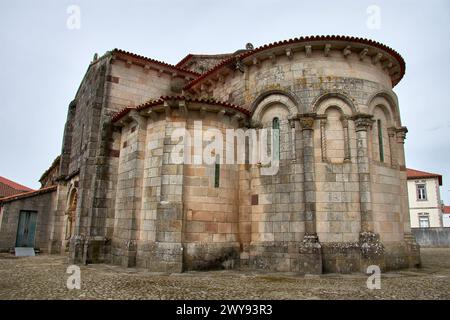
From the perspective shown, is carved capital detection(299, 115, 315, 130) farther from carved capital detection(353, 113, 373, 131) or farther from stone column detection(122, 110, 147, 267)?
stone column detection(122, 110, 147, 267)

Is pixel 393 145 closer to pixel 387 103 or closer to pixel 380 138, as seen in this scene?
pixel 380 138

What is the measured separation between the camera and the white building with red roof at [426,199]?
110 ft

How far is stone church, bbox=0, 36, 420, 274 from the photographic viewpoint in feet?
30.5

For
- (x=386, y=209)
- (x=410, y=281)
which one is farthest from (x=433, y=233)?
(x=410, y=281)

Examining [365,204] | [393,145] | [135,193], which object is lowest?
[365,204]

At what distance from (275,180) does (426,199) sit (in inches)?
1213

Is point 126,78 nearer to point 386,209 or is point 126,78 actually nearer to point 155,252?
point 155,252

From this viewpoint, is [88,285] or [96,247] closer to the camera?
[88,285]

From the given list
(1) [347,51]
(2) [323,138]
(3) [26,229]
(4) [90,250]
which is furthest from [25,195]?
(1) [347,51]

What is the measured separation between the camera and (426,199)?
33719mm

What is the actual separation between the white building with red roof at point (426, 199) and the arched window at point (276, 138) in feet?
98.2

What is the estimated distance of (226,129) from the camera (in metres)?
10.8

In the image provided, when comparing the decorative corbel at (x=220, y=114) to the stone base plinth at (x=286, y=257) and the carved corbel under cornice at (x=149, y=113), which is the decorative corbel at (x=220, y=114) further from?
the stone base plinth at (x=286, y=257)

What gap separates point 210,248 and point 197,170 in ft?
7.87
